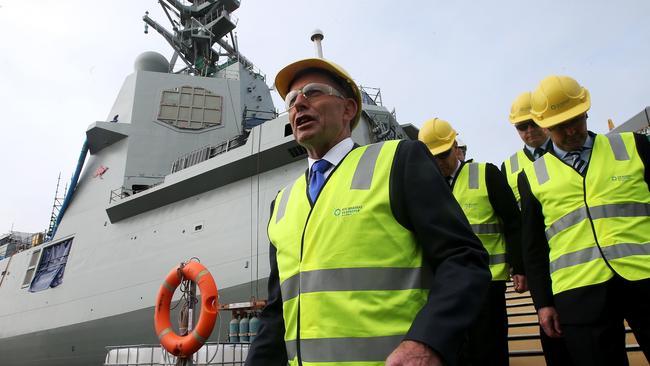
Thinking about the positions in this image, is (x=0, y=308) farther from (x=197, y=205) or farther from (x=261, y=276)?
(x=261, y=276)

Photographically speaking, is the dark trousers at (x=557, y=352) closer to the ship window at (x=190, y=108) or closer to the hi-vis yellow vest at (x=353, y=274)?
the hi-vis yellow vest at (x=353, y=274)

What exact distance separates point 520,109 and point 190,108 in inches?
418

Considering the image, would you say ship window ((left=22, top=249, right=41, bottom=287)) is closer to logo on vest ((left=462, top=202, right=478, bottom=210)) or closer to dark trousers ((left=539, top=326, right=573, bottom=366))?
logo on vest ((left=462, top=202, right=478, bottom=210))

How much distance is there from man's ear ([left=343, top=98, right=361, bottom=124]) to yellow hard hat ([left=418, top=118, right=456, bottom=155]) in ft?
5.09

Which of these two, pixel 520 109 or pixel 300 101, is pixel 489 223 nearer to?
pixel 520 109

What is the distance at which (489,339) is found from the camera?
2410mm

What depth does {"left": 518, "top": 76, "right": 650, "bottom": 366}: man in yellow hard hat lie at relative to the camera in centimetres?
177

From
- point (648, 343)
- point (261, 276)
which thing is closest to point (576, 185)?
point (648, 343)

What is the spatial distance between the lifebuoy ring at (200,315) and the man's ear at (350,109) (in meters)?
3.40

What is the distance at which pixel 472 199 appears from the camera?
9.39 ft

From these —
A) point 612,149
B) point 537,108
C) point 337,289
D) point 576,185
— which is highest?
point 537,108

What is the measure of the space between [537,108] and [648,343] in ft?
3.84

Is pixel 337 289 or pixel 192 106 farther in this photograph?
pixel 192 106

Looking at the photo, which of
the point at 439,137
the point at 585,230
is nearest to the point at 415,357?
the point at 585,230
